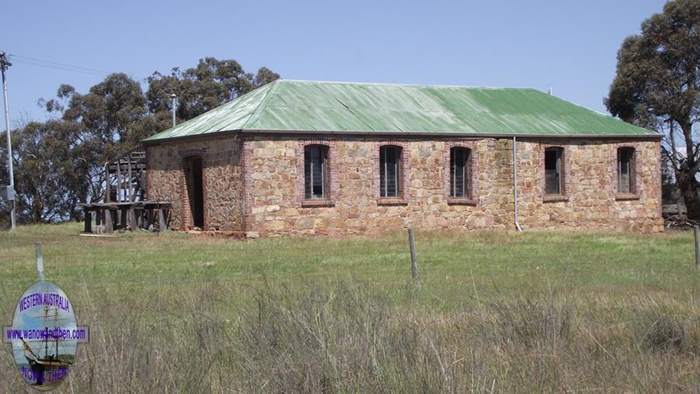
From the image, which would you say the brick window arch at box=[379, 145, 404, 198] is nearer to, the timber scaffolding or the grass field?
the timber scaffolding

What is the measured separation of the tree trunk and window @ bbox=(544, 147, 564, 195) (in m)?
14.0

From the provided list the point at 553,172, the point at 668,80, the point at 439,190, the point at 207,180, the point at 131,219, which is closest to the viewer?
the point at 207,180

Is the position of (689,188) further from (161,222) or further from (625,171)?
(161,222)

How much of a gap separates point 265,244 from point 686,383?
1752cm

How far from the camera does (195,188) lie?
30.7 meters

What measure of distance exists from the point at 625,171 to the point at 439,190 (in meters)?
8.49

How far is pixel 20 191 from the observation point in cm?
4834

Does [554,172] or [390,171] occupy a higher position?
[390,171]

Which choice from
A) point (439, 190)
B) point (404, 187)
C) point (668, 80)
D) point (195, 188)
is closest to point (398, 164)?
point (404, 187)

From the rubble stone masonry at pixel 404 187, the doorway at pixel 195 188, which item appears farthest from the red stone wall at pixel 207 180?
the doorway at pixel 195 188

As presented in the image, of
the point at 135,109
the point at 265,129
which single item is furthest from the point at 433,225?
the point at 135,109

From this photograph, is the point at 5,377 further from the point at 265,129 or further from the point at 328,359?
the point at 265,129

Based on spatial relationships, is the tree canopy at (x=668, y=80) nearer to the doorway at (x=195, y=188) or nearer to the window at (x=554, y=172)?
the window at (x=554, y=172)

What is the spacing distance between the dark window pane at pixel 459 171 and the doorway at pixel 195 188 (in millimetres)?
8671
